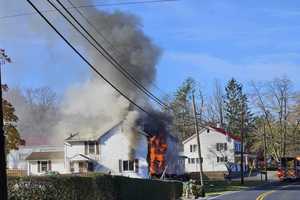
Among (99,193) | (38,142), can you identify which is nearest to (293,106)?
(38,142)

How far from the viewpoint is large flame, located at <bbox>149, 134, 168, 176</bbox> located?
61.4m

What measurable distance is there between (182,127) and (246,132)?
13.1 metres

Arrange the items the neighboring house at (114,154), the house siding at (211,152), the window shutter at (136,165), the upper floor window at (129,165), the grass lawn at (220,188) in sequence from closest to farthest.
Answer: the grass lawn at (220,188)
the neighboring house at (114,154)
the window shutter at (136,165)
the upper floor window at (129,165)
the house siding at (211,152)

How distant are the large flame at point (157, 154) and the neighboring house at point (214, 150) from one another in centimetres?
4269

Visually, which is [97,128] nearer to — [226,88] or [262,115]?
[262,115]

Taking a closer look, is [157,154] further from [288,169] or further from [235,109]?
[235,109]

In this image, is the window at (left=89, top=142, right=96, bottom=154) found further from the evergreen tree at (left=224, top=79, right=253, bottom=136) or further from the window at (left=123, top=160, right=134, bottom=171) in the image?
the evergreen tree at (left=224, top=79, right=253, bottom=136)

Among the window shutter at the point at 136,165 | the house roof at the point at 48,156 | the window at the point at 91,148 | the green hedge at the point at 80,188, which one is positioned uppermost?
the window at the point at 91,148

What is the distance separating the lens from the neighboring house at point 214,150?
350ft

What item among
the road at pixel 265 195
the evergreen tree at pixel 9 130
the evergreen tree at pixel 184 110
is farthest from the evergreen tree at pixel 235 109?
the evergreen tree at pixel 9 130

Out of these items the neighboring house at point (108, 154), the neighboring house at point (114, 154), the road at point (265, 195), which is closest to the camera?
the road at point (265, 195)

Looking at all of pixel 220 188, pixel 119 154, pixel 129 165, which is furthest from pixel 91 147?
pixel 220 188

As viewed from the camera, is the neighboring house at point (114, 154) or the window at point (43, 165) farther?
the window at point (43, 165)

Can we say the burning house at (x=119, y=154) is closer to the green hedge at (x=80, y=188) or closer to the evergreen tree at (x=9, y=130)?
the green hedge at (x=80, y=188)
